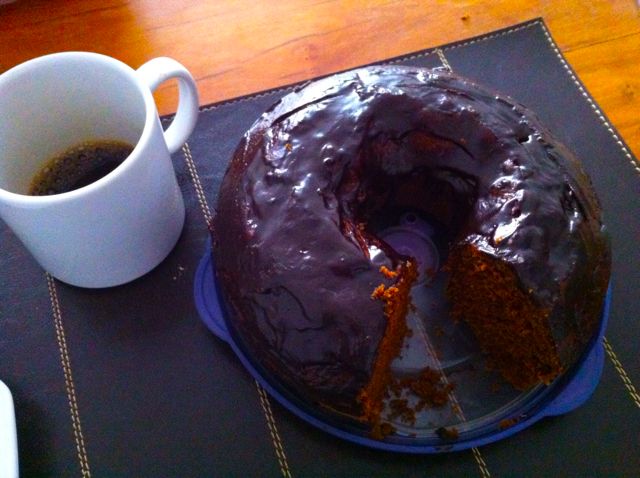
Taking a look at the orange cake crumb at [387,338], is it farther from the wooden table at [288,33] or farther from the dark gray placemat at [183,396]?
the wooden table at [288,33]

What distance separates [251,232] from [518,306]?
0.45 meters

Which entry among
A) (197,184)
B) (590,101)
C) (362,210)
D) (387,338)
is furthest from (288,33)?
(387,338)

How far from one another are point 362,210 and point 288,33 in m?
0.60

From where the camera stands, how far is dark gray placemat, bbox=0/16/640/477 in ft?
3.29

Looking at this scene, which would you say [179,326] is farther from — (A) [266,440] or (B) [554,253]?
(B) [554,253]

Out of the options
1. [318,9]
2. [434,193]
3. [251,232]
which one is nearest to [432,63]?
[318,9]

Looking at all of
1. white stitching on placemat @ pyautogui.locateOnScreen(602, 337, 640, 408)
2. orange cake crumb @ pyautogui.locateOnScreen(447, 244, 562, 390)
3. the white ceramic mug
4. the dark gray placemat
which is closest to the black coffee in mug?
the white ceramic mug

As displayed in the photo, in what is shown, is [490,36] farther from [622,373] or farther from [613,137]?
[622,373]

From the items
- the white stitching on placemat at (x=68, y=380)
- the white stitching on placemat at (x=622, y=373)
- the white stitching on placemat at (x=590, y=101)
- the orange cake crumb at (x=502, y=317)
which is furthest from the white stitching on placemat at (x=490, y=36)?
the white stitching on placemat at (x=68, y=380)

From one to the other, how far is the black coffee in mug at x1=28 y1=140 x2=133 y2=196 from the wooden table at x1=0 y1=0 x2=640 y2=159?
0.31 meters

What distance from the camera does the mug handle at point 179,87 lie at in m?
0.97

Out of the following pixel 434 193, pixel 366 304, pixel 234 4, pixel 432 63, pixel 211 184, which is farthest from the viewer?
pixel 234 4

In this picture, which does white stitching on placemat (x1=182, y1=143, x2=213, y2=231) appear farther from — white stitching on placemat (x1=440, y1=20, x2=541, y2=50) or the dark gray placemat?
white stitching on placemat (x1=440, y1=20, x2=541, y2=50)

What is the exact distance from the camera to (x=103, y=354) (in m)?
1.09
